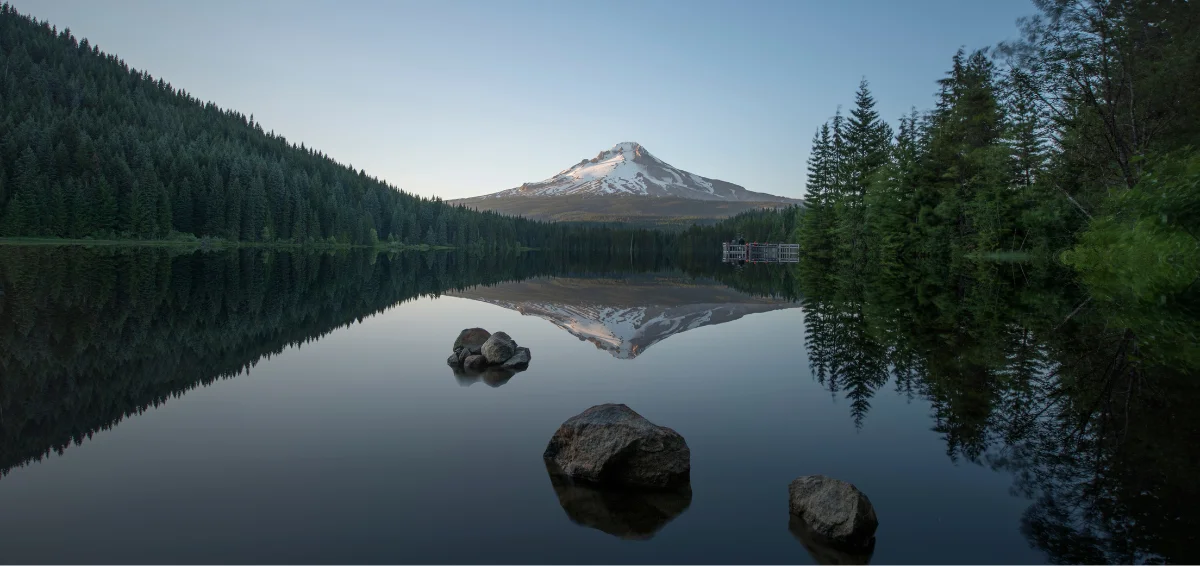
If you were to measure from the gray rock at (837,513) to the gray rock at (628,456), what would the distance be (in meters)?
1.59

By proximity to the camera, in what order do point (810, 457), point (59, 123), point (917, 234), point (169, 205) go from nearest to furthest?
point (810, 457), point (917, 234), point (169, 205), point (59, 123)

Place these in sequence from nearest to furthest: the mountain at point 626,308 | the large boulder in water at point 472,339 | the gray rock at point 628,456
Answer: the gray rock at point 628,456
the large boulder in water at point 472,339
the mountain at point 626,308

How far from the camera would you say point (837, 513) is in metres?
6.22

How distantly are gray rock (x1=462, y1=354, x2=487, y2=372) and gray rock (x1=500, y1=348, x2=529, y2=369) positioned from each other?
45 centimetres

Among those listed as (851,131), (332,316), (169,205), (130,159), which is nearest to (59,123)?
(130,159)

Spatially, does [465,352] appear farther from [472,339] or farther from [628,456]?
[628,456]

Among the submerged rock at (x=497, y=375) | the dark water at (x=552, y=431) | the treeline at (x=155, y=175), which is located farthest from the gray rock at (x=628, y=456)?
the treeline at (x=155, y=175)

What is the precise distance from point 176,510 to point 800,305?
26.8 metres

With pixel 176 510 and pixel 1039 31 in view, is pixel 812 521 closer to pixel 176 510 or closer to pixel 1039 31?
pixel 176 510

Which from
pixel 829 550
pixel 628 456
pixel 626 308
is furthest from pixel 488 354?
pixel 626 308

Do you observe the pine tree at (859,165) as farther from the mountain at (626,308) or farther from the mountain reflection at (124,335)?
the mountain reflection at (124,335)

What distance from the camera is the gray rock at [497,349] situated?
14766 mm

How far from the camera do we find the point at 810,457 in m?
8.69

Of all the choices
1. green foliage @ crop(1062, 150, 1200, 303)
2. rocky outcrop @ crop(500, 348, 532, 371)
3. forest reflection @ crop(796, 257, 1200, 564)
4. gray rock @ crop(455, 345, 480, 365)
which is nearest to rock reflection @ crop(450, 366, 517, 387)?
rocky outcrop @ crop(500, 348, 532, 371)
